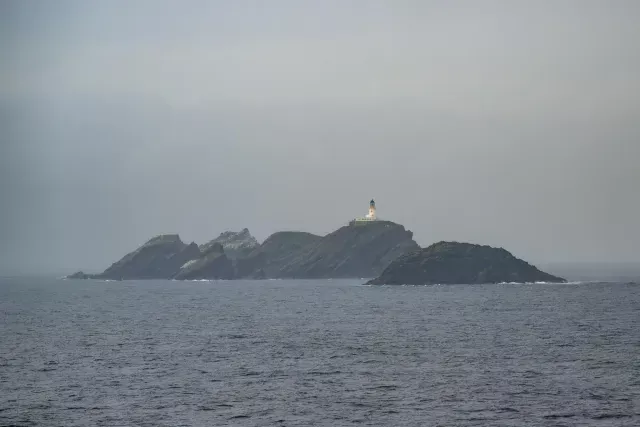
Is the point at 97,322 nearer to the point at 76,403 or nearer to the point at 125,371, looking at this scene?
the point at 125,371

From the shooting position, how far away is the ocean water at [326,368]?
5209 centimetres

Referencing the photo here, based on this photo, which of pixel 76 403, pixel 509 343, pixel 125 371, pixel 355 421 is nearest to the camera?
pixel 355 421

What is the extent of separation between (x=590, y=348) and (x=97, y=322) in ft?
224

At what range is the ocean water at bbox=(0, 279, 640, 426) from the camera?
52.1m

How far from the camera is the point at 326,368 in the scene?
232 feet

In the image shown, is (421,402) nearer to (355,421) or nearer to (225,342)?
(355,421)

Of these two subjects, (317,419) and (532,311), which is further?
(532,311)

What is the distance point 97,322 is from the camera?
4801 inches

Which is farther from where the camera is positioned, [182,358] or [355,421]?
[182,358]

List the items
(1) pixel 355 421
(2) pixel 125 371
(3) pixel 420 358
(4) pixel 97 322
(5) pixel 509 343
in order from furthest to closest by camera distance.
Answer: (4) pixel 97 322
(5) pixel 509 343
(3) pixel 420 358
(2) pixel 125 371
(1) pixel 355 421

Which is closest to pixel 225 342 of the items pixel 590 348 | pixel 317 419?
pixel 590 348

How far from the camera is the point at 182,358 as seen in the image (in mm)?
78000

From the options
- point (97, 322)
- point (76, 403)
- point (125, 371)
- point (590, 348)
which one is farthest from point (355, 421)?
point (97, 322)

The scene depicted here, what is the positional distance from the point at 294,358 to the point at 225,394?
19.3 m
